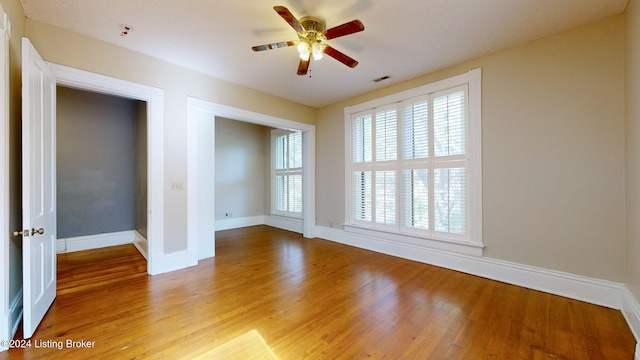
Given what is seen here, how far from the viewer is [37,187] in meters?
2.08

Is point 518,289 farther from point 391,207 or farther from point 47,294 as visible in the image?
point 47,294

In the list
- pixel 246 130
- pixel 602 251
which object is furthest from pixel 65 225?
pixel 602 251

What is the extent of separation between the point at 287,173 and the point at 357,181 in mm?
2251

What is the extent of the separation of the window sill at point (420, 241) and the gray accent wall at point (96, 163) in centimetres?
376

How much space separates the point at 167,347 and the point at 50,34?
3286 millimetres

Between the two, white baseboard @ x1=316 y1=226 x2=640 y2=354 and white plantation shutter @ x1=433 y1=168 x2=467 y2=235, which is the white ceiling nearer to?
white plantation shutter @ x1=433 y1=168 x2=467 y2=235

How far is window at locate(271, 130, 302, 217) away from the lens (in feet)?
19.9

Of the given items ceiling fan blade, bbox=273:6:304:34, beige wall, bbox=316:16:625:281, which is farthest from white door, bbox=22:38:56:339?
beige wall, bbox=316:16:625:281

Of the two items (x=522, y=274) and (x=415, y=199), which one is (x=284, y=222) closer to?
(x=415, y=199)

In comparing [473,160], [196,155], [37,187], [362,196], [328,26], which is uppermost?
[328,26]

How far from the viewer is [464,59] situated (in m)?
3.26

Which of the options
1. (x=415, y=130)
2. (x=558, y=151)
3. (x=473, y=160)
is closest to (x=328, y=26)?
(x=415, y=130)

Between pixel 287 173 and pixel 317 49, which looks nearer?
pixel 317 49

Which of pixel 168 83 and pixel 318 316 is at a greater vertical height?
pixel 168 83
